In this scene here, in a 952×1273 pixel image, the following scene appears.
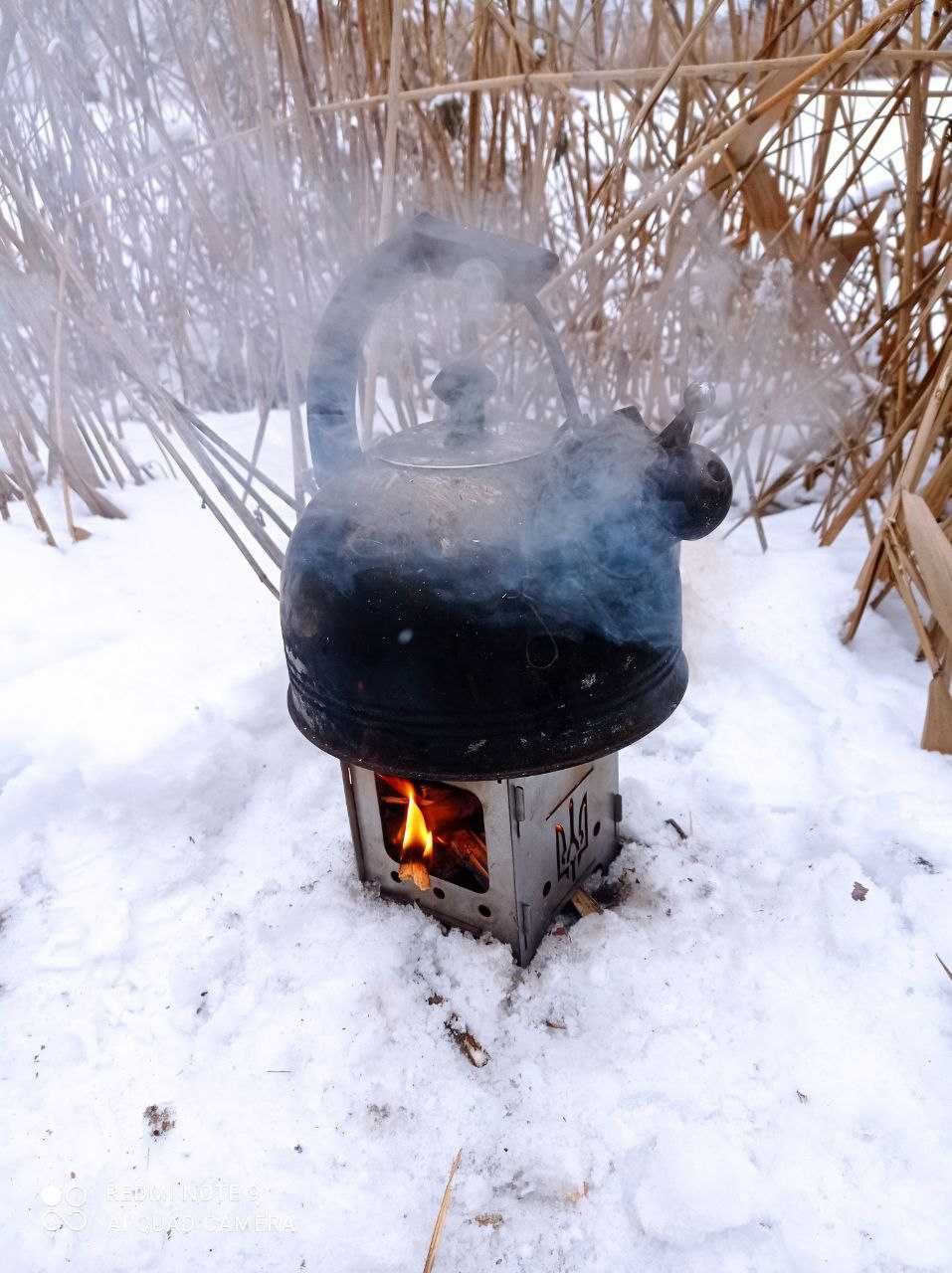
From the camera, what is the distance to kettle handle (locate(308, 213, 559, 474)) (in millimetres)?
1138

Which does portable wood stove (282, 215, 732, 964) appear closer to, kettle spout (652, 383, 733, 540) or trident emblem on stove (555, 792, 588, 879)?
kettle spout (652, 383, 733, 540)

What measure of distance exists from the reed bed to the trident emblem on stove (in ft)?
2.71

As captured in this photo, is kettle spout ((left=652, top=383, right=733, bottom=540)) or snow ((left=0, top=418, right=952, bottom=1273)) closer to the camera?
kettle spout ((left=652, top=383, right=733, bottom=540))

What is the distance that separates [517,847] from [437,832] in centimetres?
22

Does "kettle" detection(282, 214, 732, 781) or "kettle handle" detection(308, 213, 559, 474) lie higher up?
"kettle handle" detection(308, 213, 559, 474)

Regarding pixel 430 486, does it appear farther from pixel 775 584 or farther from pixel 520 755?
pixel 775 584

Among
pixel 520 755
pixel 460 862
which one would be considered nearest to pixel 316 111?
pixel 520 755

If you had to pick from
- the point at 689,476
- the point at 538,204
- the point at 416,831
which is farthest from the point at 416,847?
the point at 538,204

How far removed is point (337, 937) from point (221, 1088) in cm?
32

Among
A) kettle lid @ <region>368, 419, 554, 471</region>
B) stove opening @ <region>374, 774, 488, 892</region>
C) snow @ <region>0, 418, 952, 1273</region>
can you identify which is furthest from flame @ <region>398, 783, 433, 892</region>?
kettle lid @ <region>368, 419, 554, 471</region>

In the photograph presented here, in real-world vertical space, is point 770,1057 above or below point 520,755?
below

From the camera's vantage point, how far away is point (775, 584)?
7.97 ft

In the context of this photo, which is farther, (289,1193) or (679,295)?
(679,295)

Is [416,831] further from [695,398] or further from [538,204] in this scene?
[538,204]
